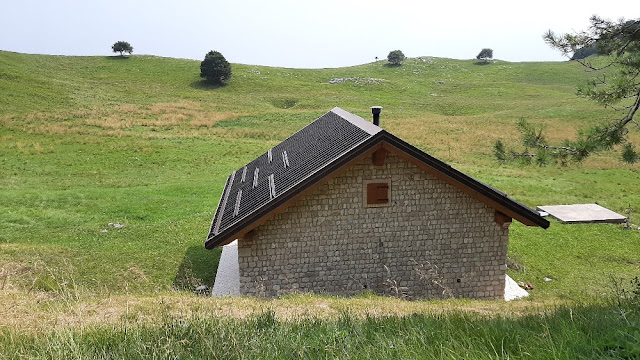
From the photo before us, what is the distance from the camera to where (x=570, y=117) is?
5403cm

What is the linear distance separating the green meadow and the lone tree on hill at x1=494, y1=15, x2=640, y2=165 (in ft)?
12.7

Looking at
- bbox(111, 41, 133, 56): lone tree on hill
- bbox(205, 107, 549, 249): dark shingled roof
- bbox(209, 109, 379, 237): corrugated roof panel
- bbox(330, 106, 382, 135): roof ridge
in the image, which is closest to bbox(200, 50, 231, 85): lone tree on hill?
bbox(111, 41, 133, 56): lone tree on hill

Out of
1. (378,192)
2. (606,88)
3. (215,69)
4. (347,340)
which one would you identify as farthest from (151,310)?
(215,69)

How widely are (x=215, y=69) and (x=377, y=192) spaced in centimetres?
7625

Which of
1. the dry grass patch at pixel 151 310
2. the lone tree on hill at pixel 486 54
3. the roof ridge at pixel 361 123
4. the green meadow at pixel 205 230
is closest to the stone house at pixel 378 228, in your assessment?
the roof ridge at pixel 361 123

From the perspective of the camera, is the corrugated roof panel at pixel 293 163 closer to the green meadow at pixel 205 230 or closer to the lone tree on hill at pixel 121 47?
the green meadow at pixel 205 230

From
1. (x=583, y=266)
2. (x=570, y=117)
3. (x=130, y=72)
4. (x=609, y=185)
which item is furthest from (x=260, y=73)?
(x=583, y=266)

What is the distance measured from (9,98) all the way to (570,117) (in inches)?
2753

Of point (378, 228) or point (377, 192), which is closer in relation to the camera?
point (377, 192)

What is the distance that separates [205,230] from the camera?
2034 cm

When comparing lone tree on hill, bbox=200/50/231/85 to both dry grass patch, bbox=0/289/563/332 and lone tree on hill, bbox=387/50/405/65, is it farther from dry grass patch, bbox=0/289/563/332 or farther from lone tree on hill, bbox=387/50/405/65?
dry grass patch, bbox=0/289/563/332

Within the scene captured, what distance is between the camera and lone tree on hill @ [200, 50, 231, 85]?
272ft

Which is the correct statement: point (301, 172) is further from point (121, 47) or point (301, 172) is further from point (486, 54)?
point (486, 54)

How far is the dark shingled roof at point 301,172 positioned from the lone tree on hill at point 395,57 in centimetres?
10323
